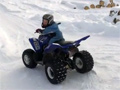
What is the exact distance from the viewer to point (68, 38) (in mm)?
8883

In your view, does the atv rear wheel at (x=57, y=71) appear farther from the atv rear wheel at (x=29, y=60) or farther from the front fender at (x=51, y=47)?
the atv rear wheel at (x=29, y=60)

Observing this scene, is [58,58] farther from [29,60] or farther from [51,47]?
[29,60]

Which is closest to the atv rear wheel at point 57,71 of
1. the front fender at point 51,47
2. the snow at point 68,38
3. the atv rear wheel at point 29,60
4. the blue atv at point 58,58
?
the blue atv at point 58,58

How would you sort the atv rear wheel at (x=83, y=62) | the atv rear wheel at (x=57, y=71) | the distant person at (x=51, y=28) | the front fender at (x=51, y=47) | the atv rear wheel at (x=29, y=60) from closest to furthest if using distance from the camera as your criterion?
1. the atv rear wheel at (x=57, y=71)
2. the front fender at (x=51, y=47)
3. the atv rear wheel at (x=83, y=62)
4. the distant person at (x=51, y=28)
5. the atv rear wheel at (x=29, y=60)

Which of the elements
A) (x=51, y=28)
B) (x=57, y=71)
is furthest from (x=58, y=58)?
(x=51, y=28)

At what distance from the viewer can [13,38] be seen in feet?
27.0

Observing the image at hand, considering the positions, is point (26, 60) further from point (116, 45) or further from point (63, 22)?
point (63, 22)

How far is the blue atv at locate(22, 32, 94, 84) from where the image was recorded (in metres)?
4.86

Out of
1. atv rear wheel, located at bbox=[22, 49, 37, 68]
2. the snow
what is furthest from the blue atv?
the snow

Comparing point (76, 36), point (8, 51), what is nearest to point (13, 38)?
point (8, 51)

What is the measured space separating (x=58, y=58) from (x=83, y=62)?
512 mm

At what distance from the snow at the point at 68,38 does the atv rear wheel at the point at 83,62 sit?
0.48 ft

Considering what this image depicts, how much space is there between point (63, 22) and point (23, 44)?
3022mm

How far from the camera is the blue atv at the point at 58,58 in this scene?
486 centimetres
